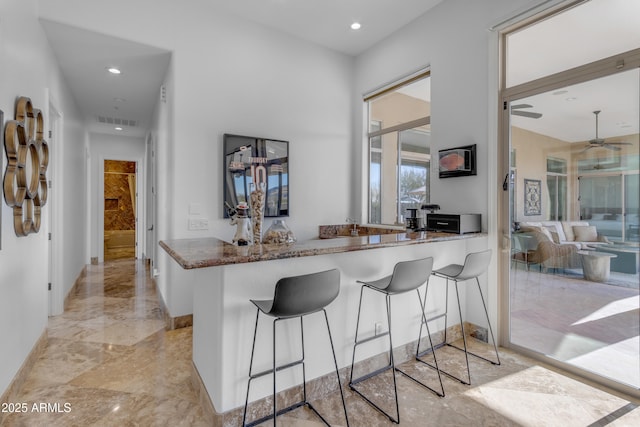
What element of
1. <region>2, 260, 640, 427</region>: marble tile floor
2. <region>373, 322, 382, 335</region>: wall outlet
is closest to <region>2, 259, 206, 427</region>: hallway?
<region>2, 260, 640, 427</region>: marble tile floor

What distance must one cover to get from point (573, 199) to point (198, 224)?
3.42m

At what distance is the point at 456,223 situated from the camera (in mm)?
2869

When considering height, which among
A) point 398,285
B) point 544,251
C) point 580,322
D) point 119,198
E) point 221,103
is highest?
point 221,103

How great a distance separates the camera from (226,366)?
71.7 inches

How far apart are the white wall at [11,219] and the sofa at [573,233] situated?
157 inches

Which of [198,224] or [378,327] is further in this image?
[198,224]

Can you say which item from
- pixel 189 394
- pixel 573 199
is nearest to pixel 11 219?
pixel 189 394

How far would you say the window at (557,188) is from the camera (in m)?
2.63

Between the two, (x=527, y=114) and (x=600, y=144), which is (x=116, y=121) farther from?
(x=600, y=144)

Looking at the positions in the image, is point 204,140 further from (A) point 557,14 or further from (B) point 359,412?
(A) point 557,14

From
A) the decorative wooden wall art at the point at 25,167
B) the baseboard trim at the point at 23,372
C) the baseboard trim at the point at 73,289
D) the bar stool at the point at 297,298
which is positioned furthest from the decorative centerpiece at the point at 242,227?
the baseboard trim at the point at 73,289

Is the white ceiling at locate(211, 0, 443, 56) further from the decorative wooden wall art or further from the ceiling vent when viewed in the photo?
the ceiling vent

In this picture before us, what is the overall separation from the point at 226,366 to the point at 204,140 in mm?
2385

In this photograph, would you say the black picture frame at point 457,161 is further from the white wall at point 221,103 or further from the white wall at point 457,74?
the white wall at point 221,103
